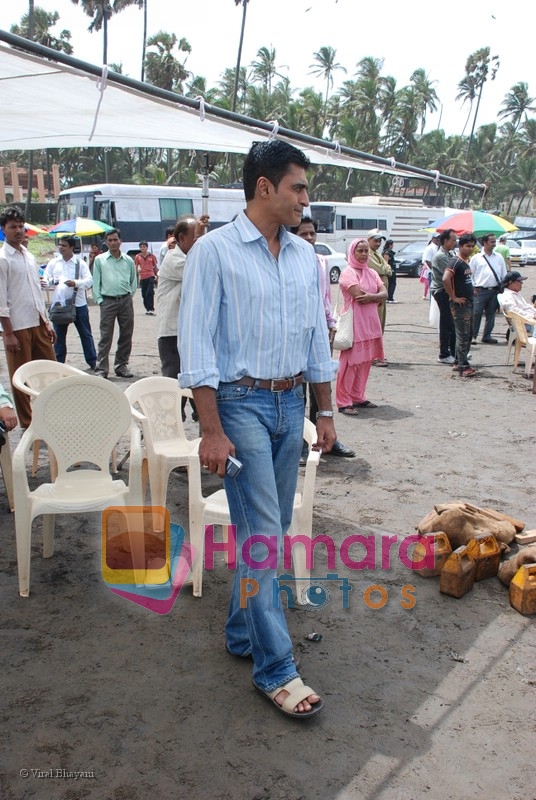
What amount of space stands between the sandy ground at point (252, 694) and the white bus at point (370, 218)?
24.3m

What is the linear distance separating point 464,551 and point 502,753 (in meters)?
1.20

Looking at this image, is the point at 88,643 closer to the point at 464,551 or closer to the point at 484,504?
the point at 464,551

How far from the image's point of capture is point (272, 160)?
7.72 ft

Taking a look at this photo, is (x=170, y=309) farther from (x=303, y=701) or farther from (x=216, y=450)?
(x=303, y=701)

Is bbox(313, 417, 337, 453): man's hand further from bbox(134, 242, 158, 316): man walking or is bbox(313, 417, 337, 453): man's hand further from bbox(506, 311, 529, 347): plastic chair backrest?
bbox(134, 242, 158, 316): man walking

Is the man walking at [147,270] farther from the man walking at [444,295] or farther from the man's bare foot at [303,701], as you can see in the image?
the man's bare foot at [303,701]

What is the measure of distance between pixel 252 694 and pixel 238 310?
1481mm

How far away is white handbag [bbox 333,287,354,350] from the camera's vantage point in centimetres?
653

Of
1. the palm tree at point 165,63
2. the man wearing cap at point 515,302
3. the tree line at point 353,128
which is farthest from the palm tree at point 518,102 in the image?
the man wearing cap at point 515,302

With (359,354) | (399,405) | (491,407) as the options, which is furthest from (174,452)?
(491,407)

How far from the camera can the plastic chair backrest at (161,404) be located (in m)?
4.38

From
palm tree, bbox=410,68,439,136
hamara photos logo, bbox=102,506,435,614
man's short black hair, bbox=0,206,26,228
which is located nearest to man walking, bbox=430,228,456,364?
man's short black hair, bbox=0,206,26,228

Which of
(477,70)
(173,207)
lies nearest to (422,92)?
(477,70)

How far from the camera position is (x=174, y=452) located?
412 centimetres
